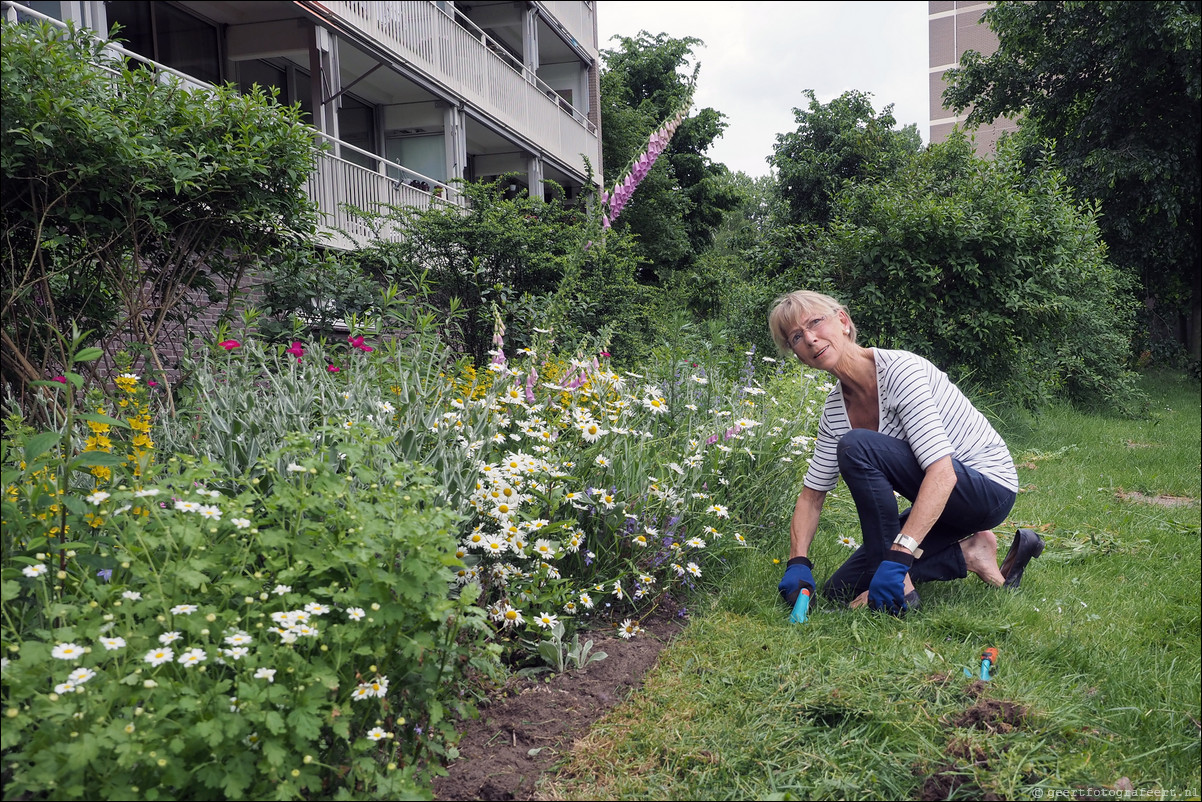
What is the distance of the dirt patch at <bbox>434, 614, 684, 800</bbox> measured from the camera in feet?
6.46

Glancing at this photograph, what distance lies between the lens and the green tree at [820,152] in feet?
61.4

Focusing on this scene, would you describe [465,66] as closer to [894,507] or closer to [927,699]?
[894,507]

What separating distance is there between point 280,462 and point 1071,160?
1307 cm

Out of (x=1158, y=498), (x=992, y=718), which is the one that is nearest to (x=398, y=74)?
(x=1158, y=498)

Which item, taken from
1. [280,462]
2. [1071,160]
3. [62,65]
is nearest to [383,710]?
[280,462]

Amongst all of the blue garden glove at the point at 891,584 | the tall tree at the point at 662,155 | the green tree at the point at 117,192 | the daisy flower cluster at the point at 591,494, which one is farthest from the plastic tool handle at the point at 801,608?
the tall tree at the point at 662,155

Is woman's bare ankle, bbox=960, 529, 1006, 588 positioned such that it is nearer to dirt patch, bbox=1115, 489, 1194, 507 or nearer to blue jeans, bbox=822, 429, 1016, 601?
blue jeans, bbox=822, 429, 1016, 601

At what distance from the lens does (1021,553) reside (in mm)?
3311

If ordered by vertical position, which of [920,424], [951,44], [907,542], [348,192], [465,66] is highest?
[951,44]

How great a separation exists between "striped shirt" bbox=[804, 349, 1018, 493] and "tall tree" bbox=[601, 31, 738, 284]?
804 inches

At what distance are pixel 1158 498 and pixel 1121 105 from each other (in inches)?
288

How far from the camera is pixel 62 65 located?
10.4 feet

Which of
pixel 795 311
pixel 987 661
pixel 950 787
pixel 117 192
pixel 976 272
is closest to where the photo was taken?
pixel 950 787

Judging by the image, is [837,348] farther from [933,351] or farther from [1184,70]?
[1184,70]
